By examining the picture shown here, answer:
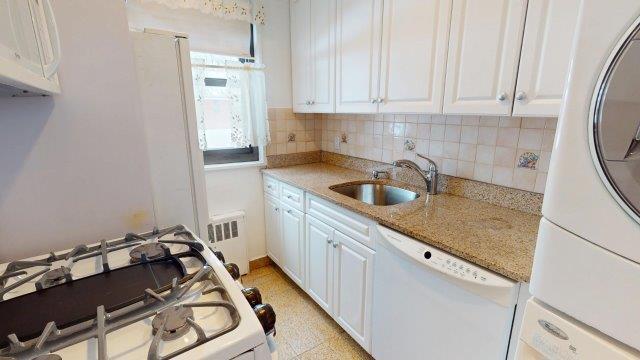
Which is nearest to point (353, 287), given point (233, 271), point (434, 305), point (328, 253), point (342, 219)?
point (328, 253)

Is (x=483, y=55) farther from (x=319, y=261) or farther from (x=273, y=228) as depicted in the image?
(x=273, y=228)

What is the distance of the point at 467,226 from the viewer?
1169 mm

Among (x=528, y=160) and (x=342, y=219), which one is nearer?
(x=528, y=160)

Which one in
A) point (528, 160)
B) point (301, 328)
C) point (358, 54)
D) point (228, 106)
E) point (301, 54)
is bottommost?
point (301, 328)

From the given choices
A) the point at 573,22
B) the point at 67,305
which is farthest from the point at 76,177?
the point at 573,22

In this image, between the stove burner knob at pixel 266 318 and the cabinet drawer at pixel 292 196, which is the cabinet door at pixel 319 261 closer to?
the cabinet drawer at pixel 292 196

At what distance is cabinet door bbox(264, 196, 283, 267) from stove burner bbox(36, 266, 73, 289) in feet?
4.93

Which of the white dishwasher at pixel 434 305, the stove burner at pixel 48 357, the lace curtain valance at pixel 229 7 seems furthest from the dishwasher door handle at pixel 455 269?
the lace curtain valance at pixel 229 7

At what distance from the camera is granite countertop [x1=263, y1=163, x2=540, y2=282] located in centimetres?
92

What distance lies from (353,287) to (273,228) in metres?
0.99

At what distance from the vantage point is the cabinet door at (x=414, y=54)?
1.25 m

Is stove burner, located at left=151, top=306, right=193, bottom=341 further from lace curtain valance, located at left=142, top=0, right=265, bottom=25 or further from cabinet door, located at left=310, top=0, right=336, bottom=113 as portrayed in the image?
lace curtain valance, located at left=142, top=0, right=265, bottom=25

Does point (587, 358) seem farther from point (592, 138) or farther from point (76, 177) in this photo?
point (76, 177)

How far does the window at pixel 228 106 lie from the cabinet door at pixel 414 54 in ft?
3.51
